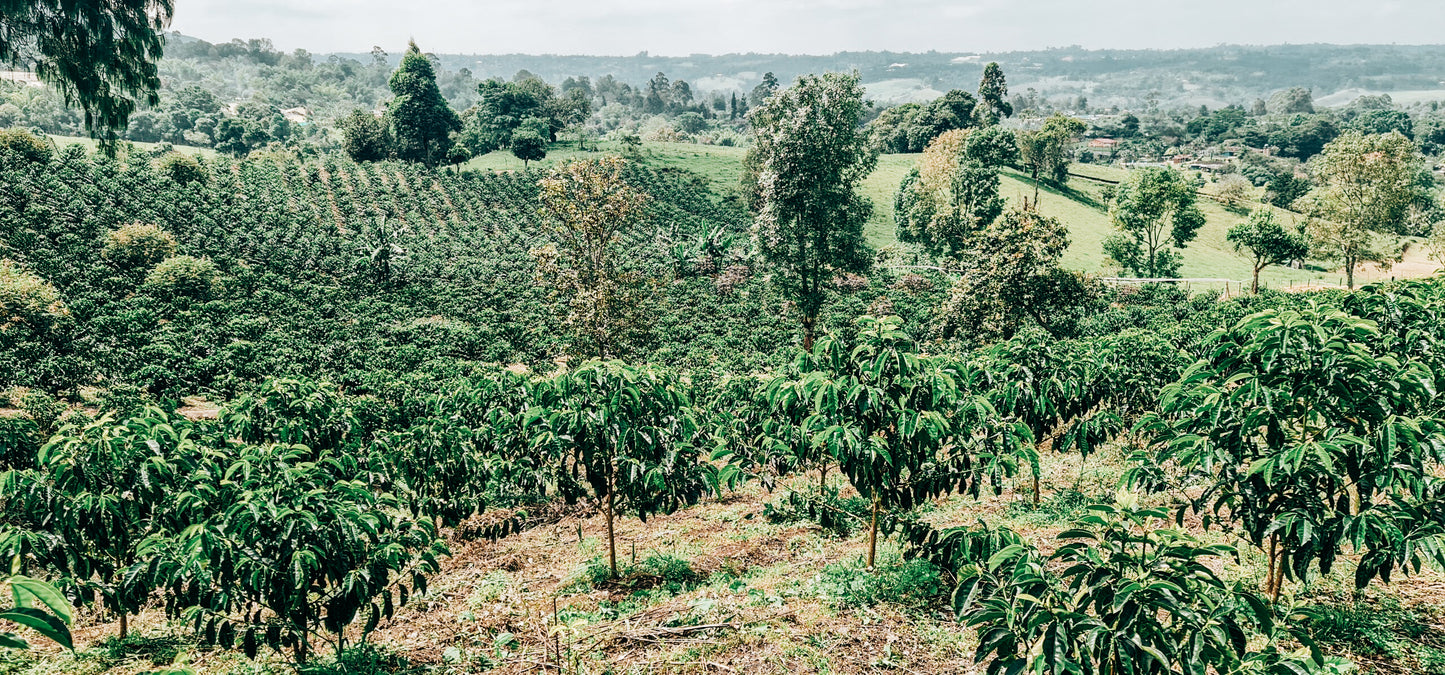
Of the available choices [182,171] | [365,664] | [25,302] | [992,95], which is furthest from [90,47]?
[992,95]

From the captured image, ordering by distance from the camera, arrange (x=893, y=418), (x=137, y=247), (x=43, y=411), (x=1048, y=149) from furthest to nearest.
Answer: (x=1048, y=149) < (x=137, y=247) < (x=43, y=411) < (x=893, y=418)

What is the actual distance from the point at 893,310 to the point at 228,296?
32612 millimetres

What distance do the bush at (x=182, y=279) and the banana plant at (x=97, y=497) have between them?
1230 inches

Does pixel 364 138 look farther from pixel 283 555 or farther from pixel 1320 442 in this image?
pixel 1320 442

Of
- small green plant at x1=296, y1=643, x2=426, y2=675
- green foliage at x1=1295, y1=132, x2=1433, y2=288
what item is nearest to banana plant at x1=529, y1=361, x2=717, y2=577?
small green plant at x1=296, y1=643, x2=426, y2=675

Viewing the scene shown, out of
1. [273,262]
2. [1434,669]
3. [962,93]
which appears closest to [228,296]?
[273,262]

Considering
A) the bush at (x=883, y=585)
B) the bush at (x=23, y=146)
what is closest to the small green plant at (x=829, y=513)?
the bush at (x=883, y=585)

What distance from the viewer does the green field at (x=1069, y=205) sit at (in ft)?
173

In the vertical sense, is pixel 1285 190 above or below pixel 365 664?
above

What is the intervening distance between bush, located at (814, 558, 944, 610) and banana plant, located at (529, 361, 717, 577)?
1675mm

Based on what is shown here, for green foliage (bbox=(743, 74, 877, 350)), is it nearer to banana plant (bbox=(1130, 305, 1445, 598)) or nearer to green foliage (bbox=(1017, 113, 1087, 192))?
banana plant (bbox=(1130, 305, 1445, 598))

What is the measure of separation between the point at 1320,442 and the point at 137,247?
43.5 meters

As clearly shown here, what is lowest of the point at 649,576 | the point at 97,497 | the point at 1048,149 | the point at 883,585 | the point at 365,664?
the point at 649,576

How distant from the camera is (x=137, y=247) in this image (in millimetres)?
34375
